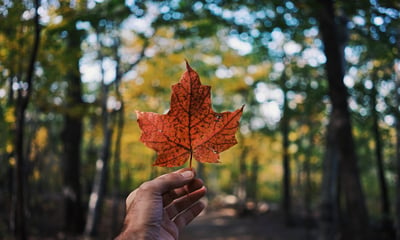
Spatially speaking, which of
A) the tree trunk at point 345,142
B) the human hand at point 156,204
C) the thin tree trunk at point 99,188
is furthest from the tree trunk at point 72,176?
the human hand at point 156,204

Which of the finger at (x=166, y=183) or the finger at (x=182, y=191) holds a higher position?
the finger at (x=166, y=183)

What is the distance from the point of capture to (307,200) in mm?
11875

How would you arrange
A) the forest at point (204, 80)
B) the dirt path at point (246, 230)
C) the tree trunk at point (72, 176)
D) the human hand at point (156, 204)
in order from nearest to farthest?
the human hand at point (156, 204), the forest at point (204, 80), the tree trunk at point (72, 176), the dirt path at point (246, 230)

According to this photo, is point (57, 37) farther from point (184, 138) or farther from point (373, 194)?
point (373, 194)

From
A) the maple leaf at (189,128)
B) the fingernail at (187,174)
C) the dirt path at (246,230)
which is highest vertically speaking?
the maple leaf at (189,128)

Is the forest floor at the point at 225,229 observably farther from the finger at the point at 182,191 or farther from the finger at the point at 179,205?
the finger at the point at 182,191

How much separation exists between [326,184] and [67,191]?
24.2 ft

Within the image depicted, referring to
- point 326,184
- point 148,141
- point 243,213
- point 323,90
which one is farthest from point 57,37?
point 243,213

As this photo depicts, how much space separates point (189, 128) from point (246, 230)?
42.1 feet

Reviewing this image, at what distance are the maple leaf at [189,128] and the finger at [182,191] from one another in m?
0.14

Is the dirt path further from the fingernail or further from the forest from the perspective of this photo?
the fingernail

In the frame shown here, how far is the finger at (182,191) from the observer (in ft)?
4.72

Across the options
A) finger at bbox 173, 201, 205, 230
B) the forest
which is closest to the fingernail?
finger at bbox 173, 201, 205, 230

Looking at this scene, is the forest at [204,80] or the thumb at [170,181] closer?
the thumb at [170,181]
